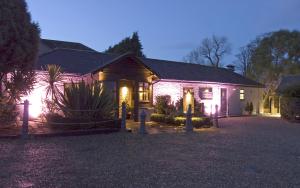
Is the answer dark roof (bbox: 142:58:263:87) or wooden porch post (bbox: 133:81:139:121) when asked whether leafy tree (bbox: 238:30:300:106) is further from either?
wooden porch post (bbox: 133:81:139:121)

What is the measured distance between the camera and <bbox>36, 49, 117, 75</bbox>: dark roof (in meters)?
19.0

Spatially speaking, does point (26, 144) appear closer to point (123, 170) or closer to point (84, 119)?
point (84, 119)

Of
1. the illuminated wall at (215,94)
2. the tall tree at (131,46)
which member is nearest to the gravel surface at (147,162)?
the illuminated wall at (215,94)

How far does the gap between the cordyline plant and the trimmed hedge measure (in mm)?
4404

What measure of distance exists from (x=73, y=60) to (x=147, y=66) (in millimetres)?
4835

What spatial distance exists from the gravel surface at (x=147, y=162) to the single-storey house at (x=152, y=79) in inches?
268

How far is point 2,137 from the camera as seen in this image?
36.3 feet

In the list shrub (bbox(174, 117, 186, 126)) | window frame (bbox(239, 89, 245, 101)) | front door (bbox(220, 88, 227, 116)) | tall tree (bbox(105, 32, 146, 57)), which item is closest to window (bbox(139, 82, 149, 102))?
shrub (bbox(174, 117, 186, 126))

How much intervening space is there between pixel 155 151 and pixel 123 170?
256 cm

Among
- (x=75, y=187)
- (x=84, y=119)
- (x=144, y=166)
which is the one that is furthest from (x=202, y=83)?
(x=75, y=187)

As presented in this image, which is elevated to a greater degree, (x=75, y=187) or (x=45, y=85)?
(x=45, y=85)

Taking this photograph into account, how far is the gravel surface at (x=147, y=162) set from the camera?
6203 mm

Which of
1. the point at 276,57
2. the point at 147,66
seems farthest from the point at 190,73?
the point at 276,57

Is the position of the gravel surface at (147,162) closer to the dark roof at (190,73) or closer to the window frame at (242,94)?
the dark roof at (190,73)
